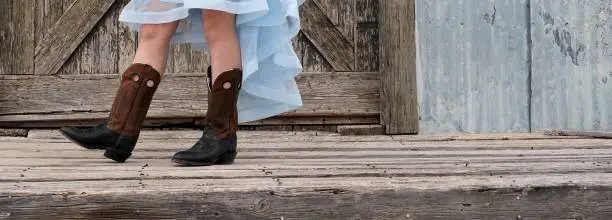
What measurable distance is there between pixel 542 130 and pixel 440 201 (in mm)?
2980

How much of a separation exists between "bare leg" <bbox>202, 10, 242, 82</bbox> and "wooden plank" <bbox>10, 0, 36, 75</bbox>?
2.21 metres

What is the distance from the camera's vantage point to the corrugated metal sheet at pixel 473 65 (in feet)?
16.1

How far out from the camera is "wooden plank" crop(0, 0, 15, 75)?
479 centimetres

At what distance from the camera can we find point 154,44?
2949mm

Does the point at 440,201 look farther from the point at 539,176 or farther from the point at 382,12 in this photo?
the point at 382,12

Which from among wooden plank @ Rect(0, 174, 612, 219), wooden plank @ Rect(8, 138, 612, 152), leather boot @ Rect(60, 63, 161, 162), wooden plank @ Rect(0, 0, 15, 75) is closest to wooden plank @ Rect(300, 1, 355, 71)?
wooden plank @ Rect(8, 138, 612, 152)

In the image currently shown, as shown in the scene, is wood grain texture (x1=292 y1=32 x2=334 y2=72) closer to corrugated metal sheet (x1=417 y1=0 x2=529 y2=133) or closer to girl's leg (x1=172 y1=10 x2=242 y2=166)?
corrugated metal sheet (x1=417 y1=0 x2=529 y2=133)

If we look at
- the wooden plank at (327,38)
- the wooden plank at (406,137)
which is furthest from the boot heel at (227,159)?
the wooden plank at (327,38)

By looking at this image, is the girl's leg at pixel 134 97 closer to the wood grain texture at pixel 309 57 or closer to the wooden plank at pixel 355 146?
the wooden plank at pixel 355 146

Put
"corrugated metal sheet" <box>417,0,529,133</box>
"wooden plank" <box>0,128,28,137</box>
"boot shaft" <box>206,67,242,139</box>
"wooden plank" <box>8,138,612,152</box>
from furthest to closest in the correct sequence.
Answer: "corrugated metal sheet" <box>417,0,529,133</box>, "wooden plank" <box>0,128,28,137</box>, "wooden plank" <box>8,138,612,152</box>, "boot shaft" <box>206,67,242,139</box>

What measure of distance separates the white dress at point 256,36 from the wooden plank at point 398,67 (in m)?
1.54

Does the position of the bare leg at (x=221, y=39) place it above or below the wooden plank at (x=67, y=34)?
above

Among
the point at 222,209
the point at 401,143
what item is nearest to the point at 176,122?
the point at 401,143

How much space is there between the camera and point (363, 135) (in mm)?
4766
